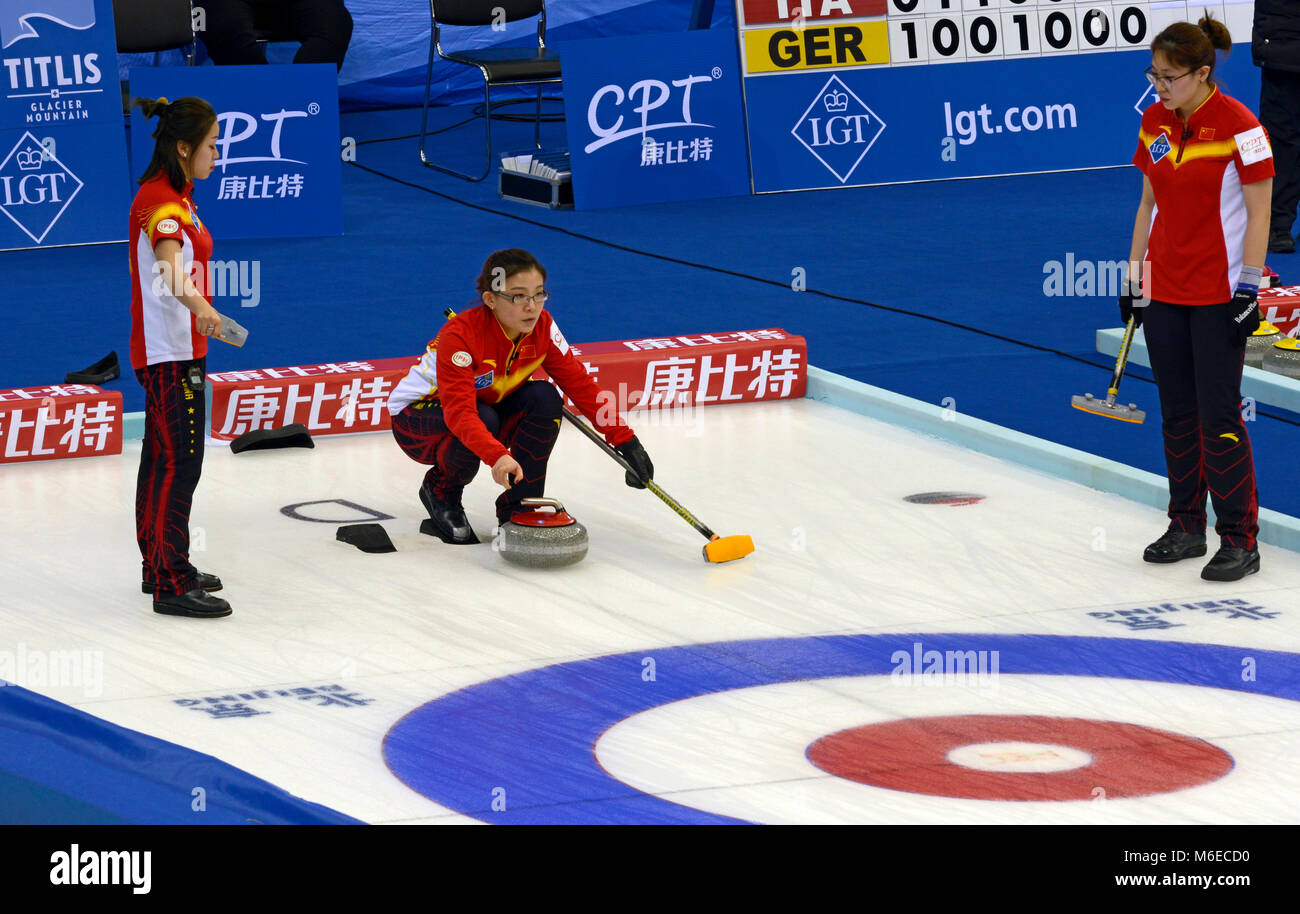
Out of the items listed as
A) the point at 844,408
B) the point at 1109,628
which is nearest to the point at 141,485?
the point at 1109,628

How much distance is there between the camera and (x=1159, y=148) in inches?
229

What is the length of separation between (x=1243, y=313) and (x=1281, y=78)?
15.5 feet

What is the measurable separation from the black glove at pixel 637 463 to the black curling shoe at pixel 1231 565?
163 centimetres

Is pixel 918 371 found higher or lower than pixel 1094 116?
lower

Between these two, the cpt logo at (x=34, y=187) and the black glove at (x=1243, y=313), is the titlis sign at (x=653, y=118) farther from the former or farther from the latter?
the black glove at (x=1243, y=313)

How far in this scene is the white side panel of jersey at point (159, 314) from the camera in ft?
17.4

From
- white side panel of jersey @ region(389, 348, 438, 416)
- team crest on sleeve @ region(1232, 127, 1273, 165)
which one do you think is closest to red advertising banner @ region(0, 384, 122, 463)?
white side panel of jersey @ region(389, 348, 438, 416)

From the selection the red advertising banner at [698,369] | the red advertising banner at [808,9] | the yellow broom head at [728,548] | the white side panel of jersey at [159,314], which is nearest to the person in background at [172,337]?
the white side panel of jersey at [159,314]

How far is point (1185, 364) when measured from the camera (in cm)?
589

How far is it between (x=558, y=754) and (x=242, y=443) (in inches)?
123

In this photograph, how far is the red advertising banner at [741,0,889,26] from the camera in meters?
12.0

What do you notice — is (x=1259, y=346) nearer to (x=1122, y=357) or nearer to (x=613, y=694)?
(x=1122, y=357)

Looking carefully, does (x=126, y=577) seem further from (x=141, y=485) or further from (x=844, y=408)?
(x=844, y=408)

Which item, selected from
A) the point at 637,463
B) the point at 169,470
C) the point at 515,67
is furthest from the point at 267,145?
the point at 169,470
